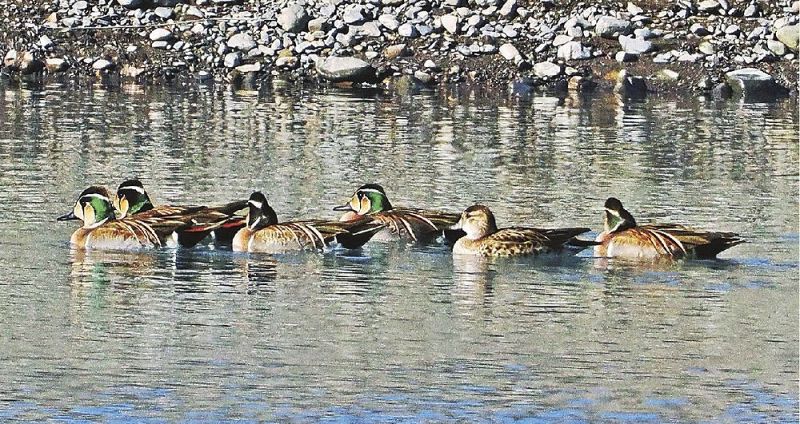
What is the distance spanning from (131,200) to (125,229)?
1.00 m

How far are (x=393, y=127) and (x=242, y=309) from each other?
13.2m

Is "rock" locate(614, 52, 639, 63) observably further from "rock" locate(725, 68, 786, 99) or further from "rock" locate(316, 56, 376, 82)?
"rock" locate(316, 56, 376, 82)

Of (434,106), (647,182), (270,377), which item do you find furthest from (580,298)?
(434,106)

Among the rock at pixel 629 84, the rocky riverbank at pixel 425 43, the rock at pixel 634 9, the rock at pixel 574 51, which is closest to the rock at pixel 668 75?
the rocky riverbank at pixel 425 43

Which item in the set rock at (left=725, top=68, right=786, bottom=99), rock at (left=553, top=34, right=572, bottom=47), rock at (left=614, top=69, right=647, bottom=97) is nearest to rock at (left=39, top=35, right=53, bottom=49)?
rock at (left=553, top=34, right=572, bottom=47)

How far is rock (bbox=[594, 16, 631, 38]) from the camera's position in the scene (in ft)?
106

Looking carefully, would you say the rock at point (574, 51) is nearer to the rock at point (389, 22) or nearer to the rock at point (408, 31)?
the rock at point (408, 31)

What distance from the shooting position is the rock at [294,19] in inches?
1314

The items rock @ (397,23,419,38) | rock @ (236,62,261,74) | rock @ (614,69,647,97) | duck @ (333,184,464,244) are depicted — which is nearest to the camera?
→ duck @ (333,184,464,244)

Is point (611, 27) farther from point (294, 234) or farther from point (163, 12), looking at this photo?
point (294, 234)

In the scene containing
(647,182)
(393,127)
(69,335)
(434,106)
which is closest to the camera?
(69,335)

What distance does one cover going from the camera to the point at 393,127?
24.5 m

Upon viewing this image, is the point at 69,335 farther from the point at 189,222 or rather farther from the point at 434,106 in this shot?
the point at 434,106

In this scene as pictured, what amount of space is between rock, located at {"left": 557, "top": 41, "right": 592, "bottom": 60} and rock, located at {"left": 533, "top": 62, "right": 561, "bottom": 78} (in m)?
0.29
